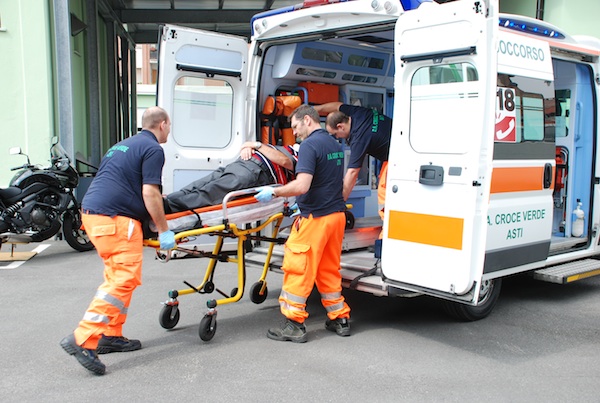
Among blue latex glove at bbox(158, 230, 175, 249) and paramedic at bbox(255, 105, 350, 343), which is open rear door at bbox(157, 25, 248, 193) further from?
blue latex glove at bbox(158, 230, 175, 249)

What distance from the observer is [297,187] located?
15.1 feet

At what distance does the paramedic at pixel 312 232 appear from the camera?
4.66 metres

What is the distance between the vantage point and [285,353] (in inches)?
177

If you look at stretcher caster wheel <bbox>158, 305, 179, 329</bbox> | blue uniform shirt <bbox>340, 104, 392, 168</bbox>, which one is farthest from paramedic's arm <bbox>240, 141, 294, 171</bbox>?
stretcher caster wheel <bbox>158, 305, 179, 329</bbox>

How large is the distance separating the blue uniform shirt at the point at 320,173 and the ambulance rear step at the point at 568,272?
2.01 metres

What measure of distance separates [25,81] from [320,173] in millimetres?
6870

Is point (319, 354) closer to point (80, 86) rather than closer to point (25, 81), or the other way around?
point (25, 81)

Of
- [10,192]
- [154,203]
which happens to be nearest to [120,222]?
[154,203]

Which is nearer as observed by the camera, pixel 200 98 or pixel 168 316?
pixel 168 316

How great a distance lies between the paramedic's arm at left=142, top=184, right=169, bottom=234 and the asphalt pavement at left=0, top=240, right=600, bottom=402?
1020 mm

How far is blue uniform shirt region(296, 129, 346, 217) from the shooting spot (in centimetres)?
470

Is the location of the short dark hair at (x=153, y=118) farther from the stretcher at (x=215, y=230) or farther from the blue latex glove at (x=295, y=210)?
the blue latex glove at (x=295, y=210)

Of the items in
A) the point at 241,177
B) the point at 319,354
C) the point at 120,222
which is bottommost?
the point at 319,354

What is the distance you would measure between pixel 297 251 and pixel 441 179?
1.23 m
